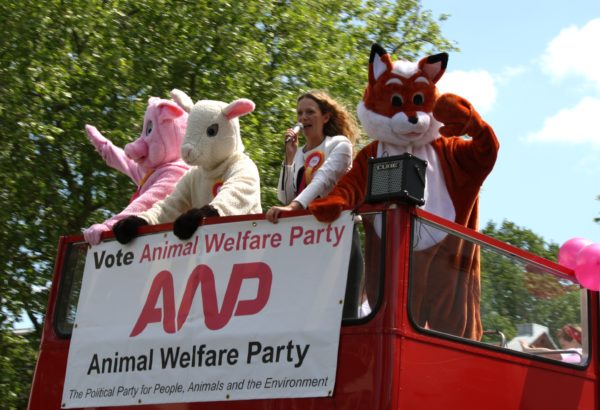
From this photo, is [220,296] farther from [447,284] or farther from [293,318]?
[447,284]

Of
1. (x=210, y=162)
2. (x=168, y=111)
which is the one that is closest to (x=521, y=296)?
(x=210, y=162)

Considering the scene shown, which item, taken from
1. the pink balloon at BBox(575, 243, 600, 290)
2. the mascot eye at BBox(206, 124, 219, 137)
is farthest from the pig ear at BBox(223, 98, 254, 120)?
the pink balloon at BBox(575, 243, 600, 290)

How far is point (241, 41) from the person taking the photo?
565 inches

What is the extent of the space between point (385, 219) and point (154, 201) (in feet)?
7.65

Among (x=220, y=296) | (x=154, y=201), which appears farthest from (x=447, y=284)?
(x=154, y=201)

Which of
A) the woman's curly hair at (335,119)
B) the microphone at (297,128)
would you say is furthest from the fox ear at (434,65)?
the microphone at (297,128)

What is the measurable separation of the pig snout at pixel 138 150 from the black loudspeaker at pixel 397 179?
263 centimetres

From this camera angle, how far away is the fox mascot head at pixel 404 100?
5.98 metres

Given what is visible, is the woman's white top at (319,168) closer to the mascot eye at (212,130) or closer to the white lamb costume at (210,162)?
the white lamb costume at (210,162)

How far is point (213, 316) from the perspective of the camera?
17.9 feet

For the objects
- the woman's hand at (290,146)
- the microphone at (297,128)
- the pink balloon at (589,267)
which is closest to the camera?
the pink balloon at (589,267)

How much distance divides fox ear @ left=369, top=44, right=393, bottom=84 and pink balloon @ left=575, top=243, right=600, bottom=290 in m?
1.50

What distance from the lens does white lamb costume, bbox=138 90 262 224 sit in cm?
650

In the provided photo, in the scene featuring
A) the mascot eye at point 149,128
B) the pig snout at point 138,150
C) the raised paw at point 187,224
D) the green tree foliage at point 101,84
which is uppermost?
the green tree foliage at point 101,84
